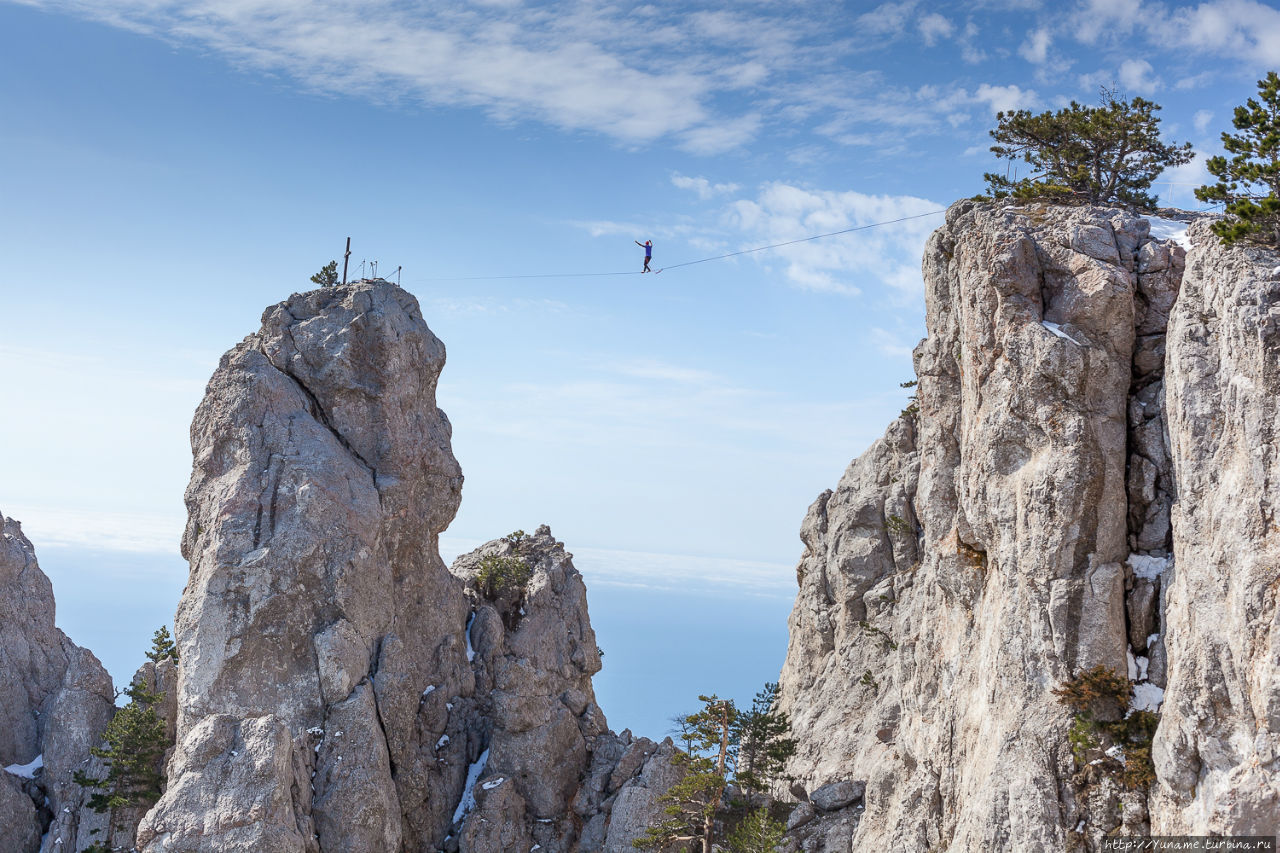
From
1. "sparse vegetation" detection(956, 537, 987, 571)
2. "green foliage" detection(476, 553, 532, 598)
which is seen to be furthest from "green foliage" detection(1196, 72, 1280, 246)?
"green foliage" detection(476, 553, 532, 598)

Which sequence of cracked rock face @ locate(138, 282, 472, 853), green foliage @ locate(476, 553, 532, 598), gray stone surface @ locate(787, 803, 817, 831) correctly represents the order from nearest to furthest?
1. cracked rock face @ locate(138, 282, 472, 853)
2. gray stone surface @ locate(787, 803, 817, 831)
3. green foliage @ locate(476, 553, 532, 598)

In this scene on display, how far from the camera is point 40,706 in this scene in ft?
201

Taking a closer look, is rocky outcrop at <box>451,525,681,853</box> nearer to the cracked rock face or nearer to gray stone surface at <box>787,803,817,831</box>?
the cracked rock face

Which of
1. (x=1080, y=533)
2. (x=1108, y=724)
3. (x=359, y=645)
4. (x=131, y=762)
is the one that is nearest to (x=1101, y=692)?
(x=1108, y=724)

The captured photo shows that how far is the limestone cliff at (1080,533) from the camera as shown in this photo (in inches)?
1186

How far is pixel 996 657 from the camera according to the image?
38469 millimetres

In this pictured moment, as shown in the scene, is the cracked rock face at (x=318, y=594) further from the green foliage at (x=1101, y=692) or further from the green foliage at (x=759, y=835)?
the green foliage at (x=1101, y=692)

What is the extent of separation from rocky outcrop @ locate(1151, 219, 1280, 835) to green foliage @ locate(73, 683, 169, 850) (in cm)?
4664

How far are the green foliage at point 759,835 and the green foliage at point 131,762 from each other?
29.6 m

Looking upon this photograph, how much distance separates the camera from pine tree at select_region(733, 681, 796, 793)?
5547 centimetres

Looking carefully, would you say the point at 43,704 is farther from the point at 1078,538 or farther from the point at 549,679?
the point at 1078,538

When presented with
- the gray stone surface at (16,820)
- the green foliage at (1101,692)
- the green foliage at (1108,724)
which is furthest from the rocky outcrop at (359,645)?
the green foliage at (1101,692)

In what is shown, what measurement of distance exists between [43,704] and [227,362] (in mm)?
22492

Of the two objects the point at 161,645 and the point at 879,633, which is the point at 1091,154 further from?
the point at 161,645
